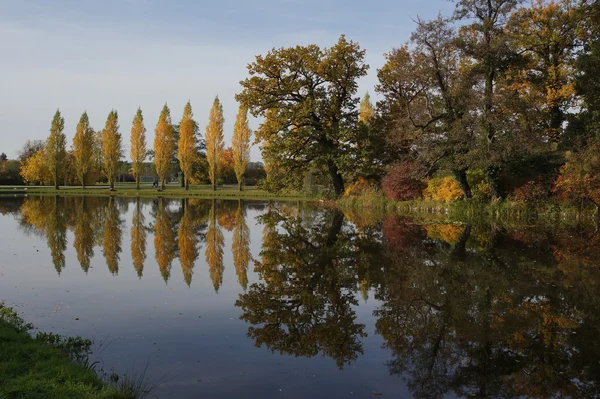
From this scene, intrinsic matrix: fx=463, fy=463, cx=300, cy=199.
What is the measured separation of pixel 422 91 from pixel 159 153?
3719 cm

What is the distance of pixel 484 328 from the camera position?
614cm

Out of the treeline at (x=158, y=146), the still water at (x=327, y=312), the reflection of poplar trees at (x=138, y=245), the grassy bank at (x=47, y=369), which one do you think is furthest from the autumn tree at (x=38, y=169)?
the grassy bank at (x=47, y=369)

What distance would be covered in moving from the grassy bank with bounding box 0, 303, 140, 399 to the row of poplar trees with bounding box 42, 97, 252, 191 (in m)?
47.9

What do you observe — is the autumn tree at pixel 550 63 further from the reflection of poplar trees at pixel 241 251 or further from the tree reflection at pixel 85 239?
the tree reflection at pixel 85 239

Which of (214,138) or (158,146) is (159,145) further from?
(214,138)

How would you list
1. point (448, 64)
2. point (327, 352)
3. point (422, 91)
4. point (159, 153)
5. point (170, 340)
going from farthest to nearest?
point (159, 153) → point (422, 91) → point (448, 64) → point (170, 340) → point (327, 352)

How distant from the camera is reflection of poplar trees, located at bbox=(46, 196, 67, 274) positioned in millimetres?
10897

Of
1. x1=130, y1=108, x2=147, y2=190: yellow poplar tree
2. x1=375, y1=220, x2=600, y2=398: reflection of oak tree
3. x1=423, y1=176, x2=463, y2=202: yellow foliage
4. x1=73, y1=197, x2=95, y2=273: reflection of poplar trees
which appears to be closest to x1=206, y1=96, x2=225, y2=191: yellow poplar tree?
x1=130, y1=108, x2=147, y2=190: yellow poplar tree

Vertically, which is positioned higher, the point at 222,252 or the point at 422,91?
the point at 422,91

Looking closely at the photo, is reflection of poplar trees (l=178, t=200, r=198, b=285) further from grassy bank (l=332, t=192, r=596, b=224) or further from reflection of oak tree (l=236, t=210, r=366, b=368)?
grassy bank (l=332, t=192, r=596, b=224)

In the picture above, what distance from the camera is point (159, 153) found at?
54.6m

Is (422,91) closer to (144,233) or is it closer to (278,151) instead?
(278,151)

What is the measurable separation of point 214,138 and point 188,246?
42.2 meters

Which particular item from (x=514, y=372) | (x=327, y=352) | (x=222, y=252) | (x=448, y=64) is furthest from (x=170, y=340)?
(x=448, y=64)
